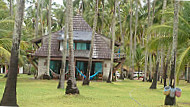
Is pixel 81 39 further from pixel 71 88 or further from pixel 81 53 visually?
pixel 71 88

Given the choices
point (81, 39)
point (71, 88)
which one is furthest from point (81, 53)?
point (71, 88)

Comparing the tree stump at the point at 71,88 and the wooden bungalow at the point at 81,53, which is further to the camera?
the wooden bungalow at the point at 81,53

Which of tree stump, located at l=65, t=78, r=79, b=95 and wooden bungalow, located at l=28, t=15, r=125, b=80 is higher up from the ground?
wooden bungalow, located at l=28, t=15, r=125, b=80

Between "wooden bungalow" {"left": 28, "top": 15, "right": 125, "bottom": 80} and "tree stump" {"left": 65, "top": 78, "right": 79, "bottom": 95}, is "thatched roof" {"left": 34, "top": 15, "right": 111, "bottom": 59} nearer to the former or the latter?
"wooden bungalow" {"left": 28, "top": 15, "right": 125, "bottom": 80}

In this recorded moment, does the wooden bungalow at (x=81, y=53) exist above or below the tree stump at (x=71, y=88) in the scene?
above

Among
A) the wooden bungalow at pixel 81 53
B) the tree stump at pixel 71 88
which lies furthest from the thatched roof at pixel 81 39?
the tree stump at pixel 71 88

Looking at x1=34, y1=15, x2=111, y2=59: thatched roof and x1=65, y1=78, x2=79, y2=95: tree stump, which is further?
x1=34, y1=15, x2=111, y2=59: thatched roof

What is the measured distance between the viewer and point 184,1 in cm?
1834

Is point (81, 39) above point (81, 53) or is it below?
above

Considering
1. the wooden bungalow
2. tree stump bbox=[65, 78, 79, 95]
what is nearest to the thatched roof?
the wooden bungalow

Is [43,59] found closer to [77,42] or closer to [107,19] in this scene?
[77,42]

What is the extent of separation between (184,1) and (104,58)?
15.1 metres

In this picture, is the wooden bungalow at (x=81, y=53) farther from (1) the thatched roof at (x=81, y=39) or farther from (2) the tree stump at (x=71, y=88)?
(2) the tree stump at (x=71, y=88)

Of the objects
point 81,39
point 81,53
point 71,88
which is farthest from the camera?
point 81,53
